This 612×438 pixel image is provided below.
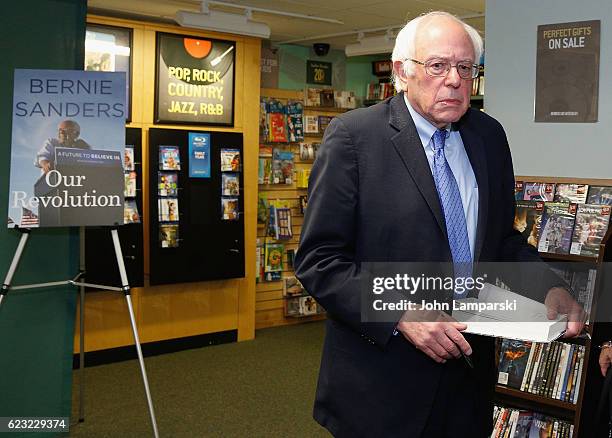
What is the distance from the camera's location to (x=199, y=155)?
6.32 m

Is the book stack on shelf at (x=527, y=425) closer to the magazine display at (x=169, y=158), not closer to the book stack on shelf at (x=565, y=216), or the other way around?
the book stack on shelf at (x=565, y=216)

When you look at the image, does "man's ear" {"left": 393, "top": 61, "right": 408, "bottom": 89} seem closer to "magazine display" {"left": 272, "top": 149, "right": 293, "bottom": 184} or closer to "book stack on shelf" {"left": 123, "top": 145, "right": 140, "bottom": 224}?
"book stack on shelf" {"left": 123, "top": 145, "right": 140, "bottom": 224}

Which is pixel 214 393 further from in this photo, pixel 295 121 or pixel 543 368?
pixel 295 121

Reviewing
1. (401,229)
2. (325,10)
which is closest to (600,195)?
(401,229)

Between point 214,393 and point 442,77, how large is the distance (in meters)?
4.10

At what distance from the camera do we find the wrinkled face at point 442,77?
1.68m

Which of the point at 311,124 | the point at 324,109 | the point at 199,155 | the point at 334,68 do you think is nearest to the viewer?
the point at 199,155

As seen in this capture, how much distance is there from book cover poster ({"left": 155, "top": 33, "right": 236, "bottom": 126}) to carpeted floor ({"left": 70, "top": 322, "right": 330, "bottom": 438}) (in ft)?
6.76

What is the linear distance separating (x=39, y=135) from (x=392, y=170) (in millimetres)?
2520

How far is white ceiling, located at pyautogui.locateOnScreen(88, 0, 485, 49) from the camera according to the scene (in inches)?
213

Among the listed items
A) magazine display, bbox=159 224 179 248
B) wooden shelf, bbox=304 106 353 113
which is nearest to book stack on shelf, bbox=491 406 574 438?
magazine display, bbox=159 224 179 248

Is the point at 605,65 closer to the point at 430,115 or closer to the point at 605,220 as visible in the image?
the point at 605,220

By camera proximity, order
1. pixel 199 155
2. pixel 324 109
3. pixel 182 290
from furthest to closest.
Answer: pixel 324 109 → pixel 182 290 → pixel 199 155

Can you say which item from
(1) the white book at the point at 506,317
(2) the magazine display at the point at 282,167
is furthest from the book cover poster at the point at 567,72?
(2) the magazine display at the point at 282,167
